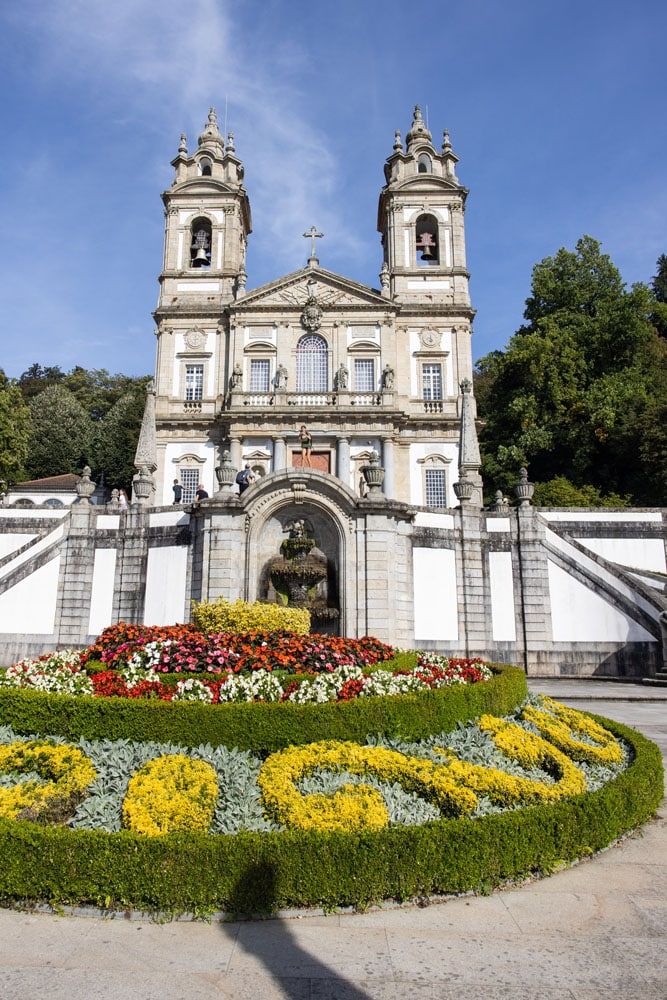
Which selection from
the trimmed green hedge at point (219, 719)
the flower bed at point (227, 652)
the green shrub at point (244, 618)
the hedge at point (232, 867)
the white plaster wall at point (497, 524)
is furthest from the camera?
the white plaster wall at point (497, 524)

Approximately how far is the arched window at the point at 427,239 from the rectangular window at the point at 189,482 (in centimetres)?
1767

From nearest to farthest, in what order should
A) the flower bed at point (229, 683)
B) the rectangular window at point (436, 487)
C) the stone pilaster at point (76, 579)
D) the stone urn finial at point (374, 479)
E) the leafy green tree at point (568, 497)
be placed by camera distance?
1. the flower bed at point (229, 683)
2. the stone urn finial at point (374, 479)
3. the stone pilaster at point (76, 579)
4. the leafy green tree at point (568, 497)
5. the rectangular window at point (436, 487)

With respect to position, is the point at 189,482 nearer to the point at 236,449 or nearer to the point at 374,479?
the point at 236,449

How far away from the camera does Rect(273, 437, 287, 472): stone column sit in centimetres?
3250

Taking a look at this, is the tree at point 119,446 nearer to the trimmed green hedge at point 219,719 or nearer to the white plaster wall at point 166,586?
the white plaster wall at point 166,586

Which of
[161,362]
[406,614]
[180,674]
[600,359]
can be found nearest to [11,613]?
[406,614]

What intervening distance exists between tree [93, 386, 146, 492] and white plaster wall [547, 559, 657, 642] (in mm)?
36581

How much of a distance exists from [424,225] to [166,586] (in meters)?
29.2

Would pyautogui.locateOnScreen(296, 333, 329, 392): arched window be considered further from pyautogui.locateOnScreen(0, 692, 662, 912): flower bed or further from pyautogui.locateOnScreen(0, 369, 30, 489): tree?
pyautogui.locateOnScreen(0, 692, 662, 912): flower bed

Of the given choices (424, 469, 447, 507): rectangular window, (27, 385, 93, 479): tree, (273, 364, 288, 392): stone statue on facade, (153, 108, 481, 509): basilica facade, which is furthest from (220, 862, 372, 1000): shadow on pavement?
(27, 385, 93, 479): tree

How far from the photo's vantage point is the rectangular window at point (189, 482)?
3353 cm

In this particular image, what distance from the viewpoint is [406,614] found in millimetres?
17344

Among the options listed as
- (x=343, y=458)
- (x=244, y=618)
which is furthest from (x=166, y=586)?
(x=343, y=458)

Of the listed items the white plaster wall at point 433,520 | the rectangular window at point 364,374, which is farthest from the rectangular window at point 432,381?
the white plaster wall at point 433,520
